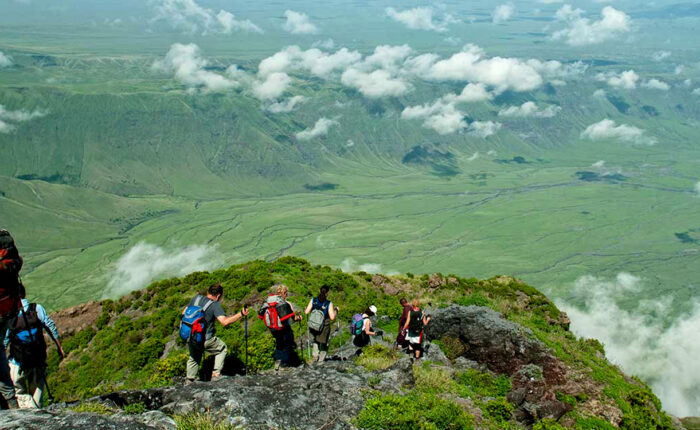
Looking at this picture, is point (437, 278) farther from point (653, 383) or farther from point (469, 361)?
point (653, 383)

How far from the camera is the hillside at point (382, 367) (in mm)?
11484

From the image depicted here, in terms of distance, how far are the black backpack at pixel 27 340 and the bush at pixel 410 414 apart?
8.83m

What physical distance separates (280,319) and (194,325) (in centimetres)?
301

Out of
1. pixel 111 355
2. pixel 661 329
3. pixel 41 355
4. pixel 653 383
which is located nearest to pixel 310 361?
pixel 41 355

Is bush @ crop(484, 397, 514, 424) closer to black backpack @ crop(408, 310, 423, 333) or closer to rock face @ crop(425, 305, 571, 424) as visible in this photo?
rock face @ crop(425, 305, 571, 424)

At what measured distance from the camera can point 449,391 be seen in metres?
16.0

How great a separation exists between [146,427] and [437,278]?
3041 cm

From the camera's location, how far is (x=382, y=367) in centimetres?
1631

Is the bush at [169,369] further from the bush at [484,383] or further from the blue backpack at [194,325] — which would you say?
the bush at [484,383]

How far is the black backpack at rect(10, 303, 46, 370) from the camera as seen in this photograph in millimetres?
11578

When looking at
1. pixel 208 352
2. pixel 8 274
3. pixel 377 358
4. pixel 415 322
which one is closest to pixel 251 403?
pixel 208 352

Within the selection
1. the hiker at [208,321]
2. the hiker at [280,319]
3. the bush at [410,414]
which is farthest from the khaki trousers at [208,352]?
the bush at [410,414]

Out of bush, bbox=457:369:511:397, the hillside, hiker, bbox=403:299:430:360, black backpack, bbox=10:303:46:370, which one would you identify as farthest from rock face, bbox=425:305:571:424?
black backpack, bbox=10:303:46:370

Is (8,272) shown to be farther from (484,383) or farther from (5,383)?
(484,383)
